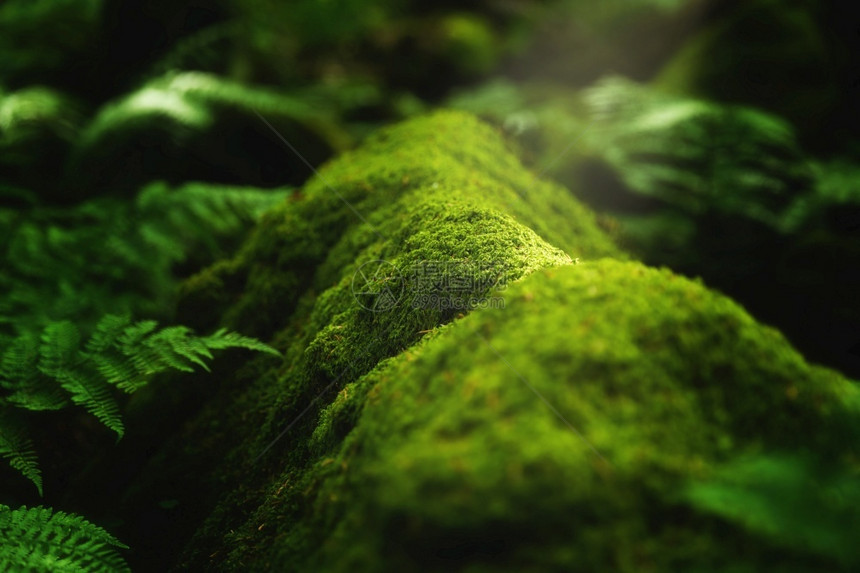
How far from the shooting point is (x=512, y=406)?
121cm

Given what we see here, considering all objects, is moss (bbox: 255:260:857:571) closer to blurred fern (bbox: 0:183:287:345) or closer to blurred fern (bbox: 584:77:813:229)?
blurred fern (bbox: 0:183:287:345)

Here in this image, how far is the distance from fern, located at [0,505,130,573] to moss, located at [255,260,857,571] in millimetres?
682

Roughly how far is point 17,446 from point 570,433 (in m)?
2.24

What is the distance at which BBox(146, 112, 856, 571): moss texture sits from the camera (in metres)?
1.08

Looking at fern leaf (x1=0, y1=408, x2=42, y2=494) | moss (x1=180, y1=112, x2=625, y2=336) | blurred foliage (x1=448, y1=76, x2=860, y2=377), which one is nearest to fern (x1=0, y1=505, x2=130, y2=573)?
fern leaf (x1=0, y1=408, x2=42, y2=494)

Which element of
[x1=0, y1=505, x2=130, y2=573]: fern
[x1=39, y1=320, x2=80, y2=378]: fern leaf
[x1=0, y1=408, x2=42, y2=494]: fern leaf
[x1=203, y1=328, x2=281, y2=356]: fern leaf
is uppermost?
[x1=203, y1=328, x2=281, y2=356]: fern leaf

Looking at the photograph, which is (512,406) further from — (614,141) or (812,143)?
(812,143)

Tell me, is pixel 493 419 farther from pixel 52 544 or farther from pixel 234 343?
pixel 52 544

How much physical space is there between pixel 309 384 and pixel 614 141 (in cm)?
385

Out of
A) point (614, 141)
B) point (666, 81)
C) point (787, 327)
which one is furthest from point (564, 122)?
point (787, 327)

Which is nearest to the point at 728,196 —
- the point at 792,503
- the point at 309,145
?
the point at 309,145

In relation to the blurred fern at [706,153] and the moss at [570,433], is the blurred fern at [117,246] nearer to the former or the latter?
the moss at [570,433]

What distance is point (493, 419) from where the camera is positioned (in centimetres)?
120

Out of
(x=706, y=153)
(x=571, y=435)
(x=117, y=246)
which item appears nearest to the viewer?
(x=571, y=435)
